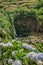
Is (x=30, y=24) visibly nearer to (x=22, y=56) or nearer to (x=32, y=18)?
(x=32, y=18)

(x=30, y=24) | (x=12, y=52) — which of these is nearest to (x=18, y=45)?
(x=12, y=52)

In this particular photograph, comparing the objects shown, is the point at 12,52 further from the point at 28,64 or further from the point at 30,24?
the point at 30,24

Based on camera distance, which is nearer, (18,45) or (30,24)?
(18,45)

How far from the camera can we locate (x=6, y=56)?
9.42ft

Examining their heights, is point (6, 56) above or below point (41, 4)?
above

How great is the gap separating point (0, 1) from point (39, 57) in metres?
16.8

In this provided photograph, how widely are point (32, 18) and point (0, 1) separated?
8405 millimetres

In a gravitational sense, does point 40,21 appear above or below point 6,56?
below

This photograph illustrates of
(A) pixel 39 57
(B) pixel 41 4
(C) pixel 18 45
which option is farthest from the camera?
(B) pixel 41 4

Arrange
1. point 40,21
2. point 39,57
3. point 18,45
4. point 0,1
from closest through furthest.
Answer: point 39,57
point 18,45
point 40,21
point 0,1

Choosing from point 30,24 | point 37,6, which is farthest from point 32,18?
point 37,6

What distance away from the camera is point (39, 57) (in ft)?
8.55

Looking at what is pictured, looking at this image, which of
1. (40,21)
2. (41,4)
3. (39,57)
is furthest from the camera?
(41,4)

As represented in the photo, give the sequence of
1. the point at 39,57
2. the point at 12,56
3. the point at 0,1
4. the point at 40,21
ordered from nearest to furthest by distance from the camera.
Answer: the point at 39,57, the point at 12,56, the point at 40,21, the point at 0,1
